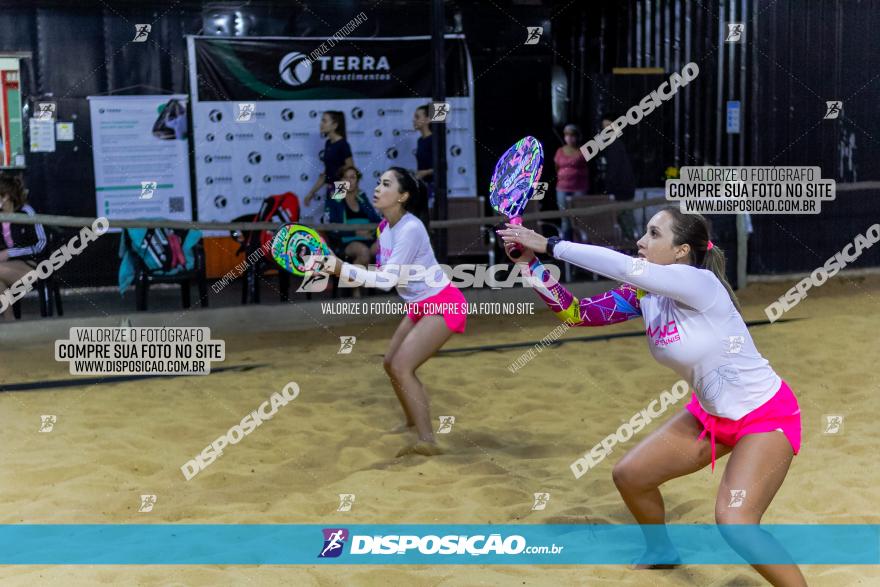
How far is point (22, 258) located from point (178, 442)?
3.48m

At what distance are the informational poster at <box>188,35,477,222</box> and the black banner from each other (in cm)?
1

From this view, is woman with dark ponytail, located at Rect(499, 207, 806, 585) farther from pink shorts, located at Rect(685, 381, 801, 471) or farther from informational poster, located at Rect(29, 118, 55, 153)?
informational poster, located at Rect(29, 118, 55, 153)

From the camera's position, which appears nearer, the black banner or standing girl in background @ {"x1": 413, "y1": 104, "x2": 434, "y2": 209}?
standing girl in background @ {"x1": 413, "y1": 104, "x2": 434, "y2": 209}

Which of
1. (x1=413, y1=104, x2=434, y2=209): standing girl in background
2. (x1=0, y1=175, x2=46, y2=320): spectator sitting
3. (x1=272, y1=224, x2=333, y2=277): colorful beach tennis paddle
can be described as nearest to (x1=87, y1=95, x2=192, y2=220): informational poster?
(x1=0, y1=175, x2=46, y2=320): spectator sitting

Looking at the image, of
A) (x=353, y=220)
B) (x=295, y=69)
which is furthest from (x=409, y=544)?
(x=295, y=69)

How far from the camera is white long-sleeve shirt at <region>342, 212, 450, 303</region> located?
19.2 feet

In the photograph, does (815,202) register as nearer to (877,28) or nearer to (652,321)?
(877,28)

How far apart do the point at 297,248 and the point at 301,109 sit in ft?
22.5

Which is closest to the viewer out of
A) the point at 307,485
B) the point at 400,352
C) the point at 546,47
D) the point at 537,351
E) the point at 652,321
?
the point at 652,321

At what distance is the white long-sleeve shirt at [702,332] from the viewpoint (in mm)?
3736

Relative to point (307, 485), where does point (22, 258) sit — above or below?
above

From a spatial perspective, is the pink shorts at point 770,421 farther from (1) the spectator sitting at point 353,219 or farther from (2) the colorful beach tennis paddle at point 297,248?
(1) the spectator sitting at point 353,219

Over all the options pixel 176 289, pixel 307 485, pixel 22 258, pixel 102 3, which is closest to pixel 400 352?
pixel 307 485

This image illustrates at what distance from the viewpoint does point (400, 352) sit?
5.95 meters
